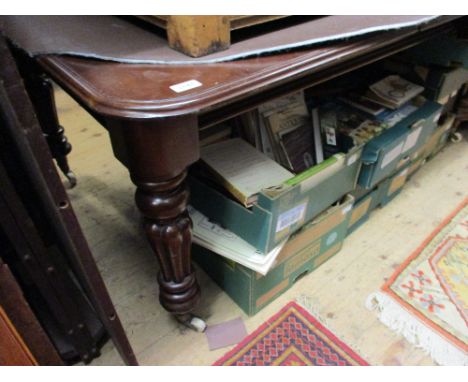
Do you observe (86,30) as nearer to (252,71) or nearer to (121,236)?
(252,71)

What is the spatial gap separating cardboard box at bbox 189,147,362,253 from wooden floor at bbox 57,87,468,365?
0.24m

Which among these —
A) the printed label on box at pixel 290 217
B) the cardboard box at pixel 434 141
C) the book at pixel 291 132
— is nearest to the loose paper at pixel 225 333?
the printed label on box at pixel 290 217

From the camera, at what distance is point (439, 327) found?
3.00 ft

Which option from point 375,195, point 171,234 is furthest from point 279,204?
point 375,195

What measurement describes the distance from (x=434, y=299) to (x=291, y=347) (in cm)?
40

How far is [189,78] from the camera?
20.5 inches

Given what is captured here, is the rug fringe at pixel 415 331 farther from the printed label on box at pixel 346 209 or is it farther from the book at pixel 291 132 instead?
the book at pixel 291 132

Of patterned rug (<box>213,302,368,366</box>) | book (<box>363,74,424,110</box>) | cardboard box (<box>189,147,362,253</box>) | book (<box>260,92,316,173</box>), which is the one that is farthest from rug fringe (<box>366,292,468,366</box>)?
book (<box>363,74,424,110</box>)

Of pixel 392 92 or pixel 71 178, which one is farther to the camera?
pixel 71 178

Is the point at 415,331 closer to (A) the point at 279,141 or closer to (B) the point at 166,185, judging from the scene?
(A) the point at 279,141

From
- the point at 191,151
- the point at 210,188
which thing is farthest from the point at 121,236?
the point at 191,151

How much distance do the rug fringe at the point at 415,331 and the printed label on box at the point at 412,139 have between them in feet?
1.33

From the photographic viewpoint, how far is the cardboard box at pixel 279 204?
741 mm

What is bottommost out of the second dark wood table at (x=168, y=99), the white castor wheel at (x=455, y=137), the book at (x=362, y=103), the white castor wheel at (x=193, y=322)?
the white castor wheel at (x=193, y=322)
